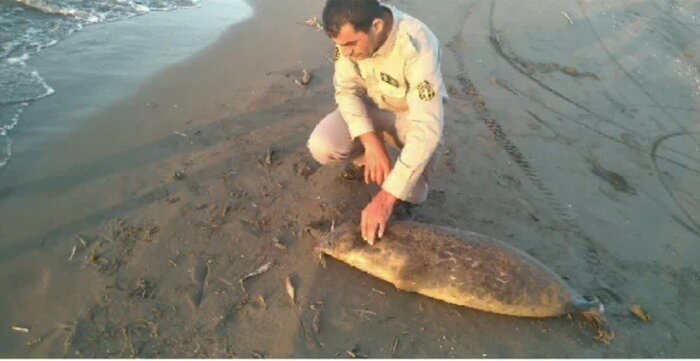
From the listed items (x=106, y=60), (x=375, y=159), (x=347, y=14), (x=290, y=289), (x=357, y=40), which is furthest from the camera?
(x=106, y=60)

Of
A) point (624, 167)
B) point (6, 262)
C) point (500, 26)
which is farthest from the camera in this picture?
point (500, 26)

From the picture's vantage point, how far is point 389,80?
13.1 feet

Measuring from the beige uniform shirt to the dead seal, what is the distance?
0.42 metres

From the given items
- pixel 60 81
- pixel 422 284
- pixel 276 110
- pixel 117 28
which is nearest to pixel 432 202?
pixel 422 284

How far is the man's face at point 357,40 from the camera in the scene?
338cm

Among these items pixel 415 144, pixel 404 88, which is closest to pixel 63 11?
pixel 404 88

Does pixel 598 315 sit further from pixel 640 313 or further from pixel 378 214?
pixel 378 214

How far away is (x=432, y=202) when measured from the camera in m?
4.54

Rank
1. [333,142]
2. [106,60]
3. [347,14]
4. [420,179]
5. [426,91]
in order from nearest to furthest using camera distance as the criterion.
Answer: [347,14], [426,91], [420,179], [333,142], [106,60]

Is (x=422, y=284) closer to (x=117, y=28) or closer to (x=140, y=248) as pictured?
(x=140, y=248)

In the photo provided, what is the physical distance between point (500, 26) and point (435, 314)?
20.4 feet

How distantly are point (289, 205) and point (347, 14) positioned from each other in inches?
66.8

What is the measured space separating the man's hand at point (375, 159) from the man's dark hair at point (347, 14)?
2.86 feet

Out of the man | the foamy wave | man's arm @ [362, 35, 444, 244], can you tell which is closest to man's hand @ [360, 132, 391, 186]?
the man
